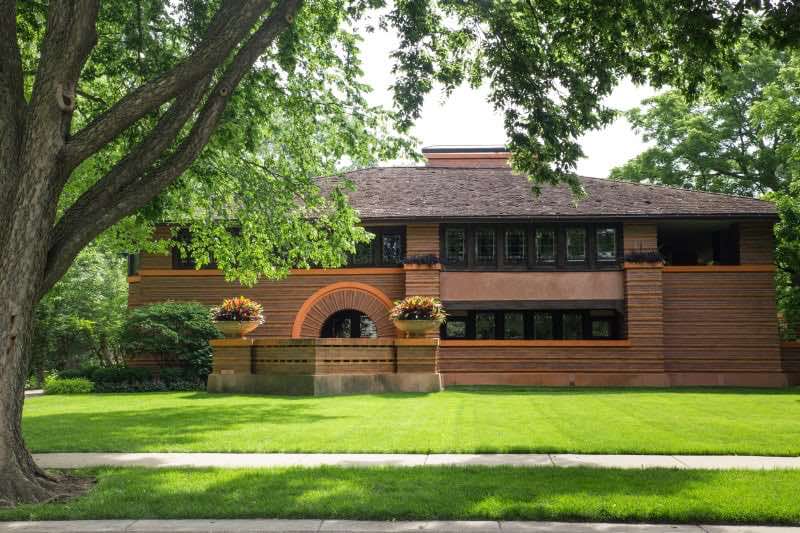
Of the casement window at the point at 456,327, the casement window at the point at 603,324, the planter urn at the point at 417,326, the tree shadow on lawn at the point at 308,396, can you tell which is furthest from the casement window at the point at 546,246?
the tree shadow on lawn at the point at 308,396

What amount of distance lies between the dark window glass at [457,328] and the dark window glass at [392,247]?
3.19 meters

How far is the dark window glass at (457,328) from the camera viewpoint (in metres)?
30.1

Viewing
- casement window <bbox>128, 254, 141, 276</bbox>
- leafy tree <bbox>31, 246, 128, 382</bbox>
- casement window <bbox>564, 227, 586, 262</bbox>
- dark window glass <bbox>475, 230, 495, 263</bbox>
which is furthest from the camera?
leafy tree <bbox>31, 246, 128, 382</bbox>

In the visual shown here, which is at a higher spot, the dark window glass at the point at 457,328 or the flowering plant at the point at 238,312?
the flowering plant at the point at 238,312

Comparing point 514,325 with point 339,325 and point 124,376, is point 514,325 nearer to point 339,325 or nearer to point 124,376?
point 339,325

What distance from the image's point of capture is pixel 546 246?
2928cm

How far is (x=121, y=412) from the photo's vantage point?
16.4 m

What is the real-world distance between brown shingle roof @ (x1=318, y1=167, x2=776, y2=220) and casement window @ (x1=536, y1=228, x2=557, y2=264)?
3.27 ft

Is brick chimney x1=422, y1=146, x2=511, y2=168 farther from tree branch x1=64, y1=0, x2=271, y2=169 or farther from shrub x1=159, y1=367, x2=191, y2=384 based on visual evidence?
tree branch x1=64, y1=0, x2=271, y2=169

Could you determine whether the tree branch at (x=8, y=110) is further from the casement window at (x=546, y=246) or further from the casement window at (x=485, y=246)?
the casement window at (x=546, y=246)

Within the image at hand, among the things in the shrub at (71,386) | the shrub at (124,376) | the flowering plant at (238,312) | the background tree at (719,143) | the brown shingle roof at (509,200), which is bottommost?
the shrub at (71,386)

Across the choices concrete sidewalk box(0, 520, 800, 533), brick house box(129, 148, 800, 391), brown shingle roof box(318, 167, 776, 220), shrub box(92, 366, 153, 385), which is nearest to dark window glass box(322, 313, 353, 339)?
brick house box(129, 148, 800, 391)

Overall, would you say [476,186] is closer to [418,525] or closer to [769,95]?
[769,95]

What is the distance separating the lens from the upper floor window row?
2908 cm
